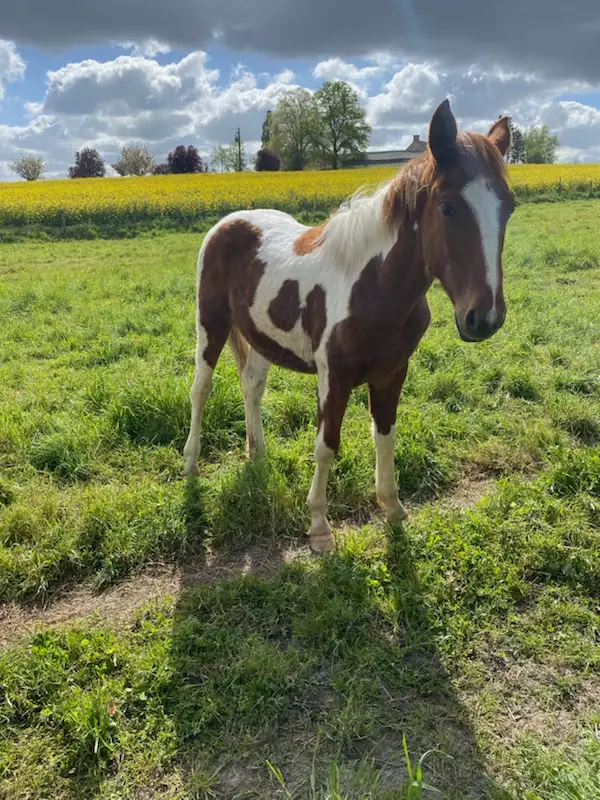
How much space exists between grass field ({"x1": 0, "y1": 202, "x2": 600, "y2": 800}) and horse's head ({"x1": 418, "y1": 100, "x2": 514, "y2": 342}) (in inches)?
57.2

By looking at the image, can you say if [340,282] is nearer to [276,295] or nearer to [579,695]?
[276,295]

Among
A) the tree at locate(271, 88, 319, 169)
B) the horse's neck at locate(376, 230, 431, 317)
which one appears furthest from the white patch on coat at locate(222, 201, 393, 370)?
the tree at locate(271, 88, 319, 169)

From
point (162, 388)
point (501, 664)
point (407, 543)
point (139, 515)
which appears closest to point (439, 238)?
point (407, 543)

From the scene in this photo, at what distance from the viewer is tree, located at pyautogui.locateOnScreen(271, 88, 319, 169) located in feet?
161

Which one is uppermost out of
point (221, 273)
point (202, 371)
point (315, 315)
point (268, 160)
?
point (268, 160)

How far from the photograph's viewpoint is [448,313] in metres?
7.73

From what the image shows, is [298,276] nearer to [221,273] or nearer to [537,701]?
[221,273]

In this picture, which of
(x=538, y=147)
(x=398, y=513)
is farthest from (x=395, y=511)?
(x=538, y=147)

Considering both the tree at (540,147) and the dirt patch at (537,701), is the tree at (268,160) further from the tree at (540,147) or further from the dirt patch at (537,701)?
the dirt patch at (537,701)

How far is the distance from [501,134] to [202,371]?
2.53 meters

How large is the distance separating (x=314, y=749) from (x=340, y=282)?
2.28 meters

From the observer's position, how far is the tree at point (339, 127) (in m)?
49.7

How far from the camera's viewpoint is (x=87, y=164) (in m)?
55.8

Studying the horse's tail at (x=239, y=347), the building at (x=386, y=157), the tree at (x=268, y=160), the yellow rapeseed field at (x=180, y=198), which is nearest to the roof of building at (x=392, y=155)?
the building at (x=386, y=157)
